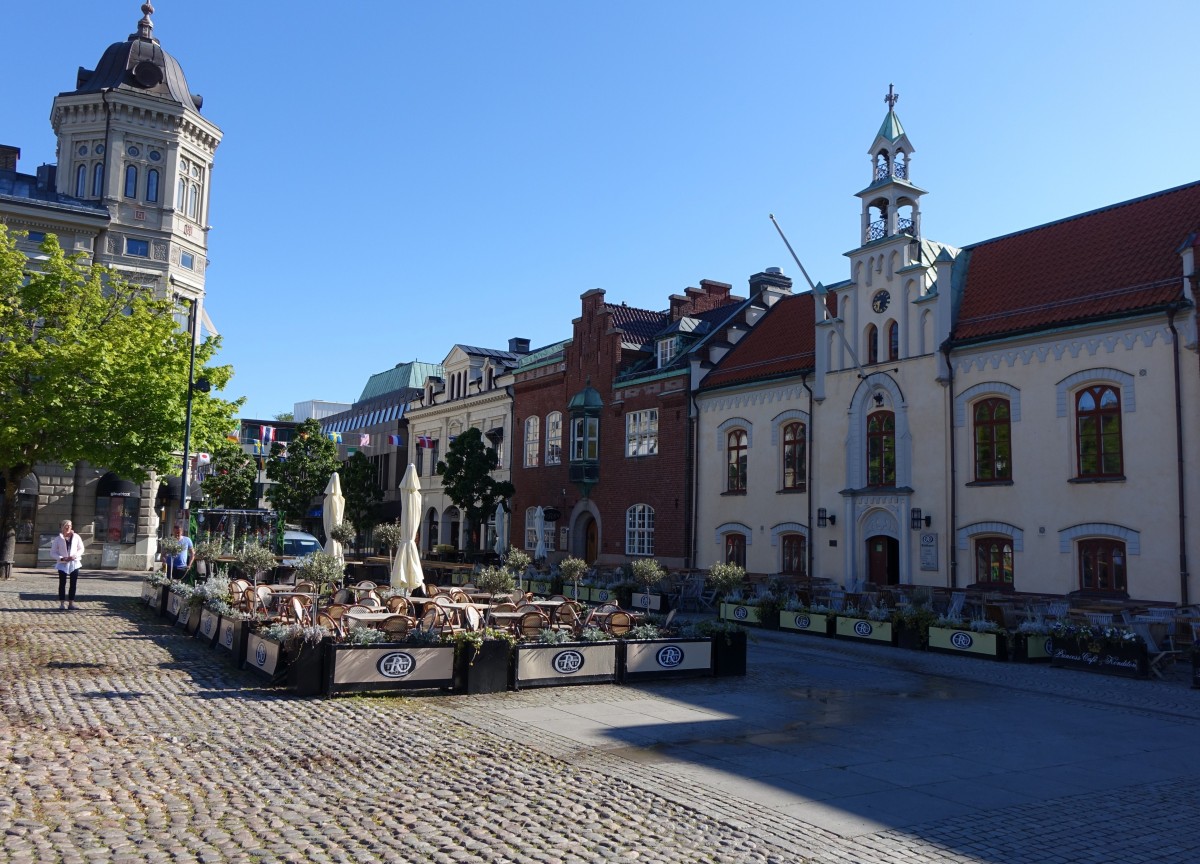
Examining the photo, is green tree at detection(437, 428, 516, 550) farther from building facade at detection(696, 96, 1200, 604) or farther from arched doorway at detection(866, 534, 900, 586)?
arched doorway at detection(866, 534, 900, 586)

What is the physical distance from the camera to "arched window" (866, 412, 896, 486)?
26.6 meters

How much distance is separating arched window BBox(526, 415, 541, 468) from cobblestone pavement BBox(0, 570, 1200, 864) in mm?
27877

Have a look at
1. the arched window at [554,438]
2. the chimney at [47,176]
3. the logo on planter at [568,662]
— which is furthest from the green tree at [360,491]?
the logo on planter at [568,662]

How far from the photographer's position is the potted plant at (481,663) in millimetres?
13141

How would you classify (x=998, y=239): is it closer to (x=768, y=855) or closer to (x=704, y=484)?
(x=704, y=484)

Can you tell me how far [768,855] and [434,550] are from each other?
129ft

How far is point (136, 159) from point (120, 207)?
7.21 feet

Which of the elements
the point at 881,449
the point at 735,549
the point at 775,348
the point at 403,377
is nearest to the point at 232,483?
the point at 403,377

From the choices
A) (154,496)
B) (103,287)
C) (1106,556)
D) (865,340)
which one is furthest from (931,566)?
(103,287)

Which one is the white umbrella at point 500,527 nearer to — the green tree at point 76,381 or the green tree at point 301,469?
the green tree at point 76,381

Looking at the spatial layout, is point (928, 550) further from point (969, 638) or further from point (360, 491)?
point (360, 491)

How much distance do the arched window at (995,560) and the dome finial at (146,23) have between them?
4001 centimetres

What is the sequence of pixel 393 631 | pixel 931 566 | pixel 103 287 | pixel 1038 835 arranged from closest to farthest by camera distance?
pixel 1038 835 → pixel 393 631 → pixel 931 566 → pixel 103 287

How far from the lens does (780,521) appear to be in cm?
2991
